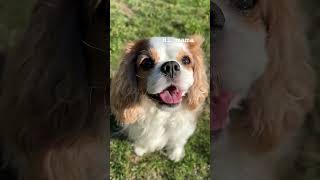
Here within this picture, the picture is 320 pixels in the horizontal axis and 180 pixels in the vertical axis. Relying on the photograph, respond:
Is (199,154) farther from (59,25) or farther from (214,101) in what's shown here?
(59,25)

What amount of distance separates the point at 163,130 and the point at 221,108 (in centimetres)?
14

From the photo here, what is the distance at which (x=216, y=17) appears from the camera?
4.25 ft

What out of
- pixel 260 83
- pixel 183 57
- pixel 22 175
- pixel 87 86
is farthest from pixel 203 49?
pixel 22 175

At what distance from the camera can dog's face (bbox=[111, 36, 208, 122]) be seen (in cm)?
125

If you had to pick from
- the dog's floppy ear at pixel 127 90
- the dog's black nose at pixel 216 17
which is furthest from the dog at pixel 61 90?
the dog's black nose at pixel 216 17

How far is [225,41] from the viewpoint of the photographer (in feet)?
4.32

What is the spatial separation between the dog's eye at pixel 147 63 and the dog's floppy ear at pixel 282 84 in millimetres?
247

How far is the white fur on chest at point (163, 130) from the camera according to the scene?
1.28m

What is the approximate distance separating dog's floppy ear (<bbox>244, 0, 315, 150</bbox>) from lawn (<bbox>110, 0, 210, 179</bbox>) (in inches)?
5.2

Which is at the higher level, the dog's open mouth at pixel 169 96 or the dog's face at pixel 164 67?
the dog's face at pixel 164 67

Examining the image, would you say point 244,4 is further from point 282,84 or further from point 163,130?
point 163,130

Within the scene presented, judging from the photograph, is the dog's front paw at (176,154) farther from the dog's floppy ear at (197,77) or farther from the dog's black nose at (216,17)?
the dog's black nose at (216,17)

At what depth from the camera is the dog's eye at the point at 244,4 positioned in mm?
1299

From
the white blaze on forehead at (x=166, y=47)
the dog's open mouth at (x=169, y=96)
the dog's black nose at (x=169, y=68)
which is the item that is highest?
the white blaze on forehead at (x=166, y=47)
